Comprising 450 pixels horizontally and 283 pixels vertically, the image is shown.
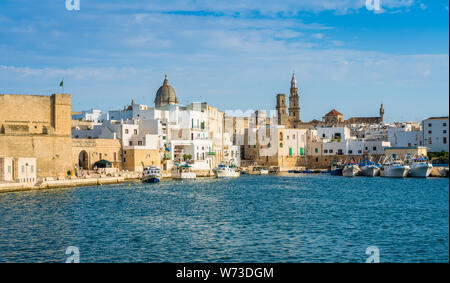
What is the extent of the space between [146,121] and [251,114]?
3173cm

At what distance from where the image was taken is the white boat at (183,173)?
155 feet

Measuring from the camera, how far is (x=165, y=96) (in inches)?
2457

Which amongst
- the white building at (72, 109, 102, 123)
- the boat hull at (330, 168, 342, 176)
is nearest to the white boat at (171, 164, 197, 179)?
the white building at (72, 109, 102, 123)

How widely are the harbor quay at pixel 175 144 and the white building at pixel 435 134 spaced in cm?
12

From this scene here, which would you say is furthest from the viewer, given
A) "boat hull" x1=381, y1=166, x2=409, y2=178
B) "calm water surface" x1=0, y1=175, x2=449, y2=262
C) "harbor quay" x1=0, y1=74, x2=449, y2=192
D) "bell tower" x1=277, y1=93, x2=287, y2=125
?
"bell tower" x1=277, y1=93, x2=287, y2=125

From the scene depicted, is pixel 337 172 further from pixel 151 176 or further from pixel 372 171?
pixel 151 176

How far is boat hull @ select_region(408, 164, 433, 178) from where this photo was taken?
47.8 m

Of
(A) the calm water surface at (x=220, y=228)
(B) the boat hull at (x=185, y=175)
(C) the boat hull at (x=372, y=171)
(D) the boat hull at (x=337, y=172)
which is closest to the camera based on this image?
(A) the calm water surface at (x=220, y=228)

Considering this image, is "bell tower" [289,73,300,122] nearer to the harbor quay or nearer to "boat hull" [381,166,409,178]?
the harbor quay

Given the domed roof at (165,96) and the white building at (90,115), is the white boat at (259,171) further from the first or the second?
A: the white building at (90,115)

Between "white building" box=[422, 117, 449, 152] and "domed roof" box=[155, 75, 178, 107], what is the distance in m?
31.7

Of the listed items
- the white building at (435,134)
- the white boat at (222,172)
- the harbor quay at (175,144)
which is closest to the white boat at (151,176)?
the harbor quay at (175,144)

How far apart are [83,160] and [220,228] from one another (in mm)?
31408

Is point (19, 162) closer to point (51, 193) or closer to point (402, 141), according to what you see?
point (51, 193)
